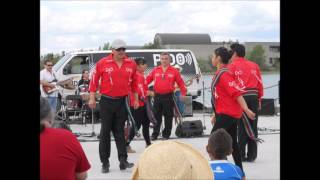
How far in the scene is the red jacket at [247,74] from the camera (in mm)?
8383

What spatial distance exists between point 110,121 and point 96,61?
1098 cm

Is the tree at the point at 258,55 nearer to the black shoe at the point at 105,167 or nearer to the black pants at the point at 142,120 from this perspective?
the black pants at the point at 142,120

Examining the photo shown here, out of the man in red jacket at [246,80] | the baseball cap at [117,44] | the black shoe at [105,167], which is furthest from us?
the man in red jacket at [246,80]

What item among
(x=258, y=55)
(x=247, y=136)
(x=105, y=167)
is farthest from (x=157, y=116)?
(x=258, y=55)

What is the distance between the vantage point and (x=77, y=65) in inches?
738

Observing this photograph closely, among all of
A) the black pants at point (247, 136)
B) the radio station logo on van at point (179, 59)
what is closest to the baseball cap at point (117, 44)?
the black pants at point (247, 136)

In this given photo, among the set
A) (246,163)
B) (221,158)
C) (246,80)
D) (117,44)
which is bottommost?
(246,163)

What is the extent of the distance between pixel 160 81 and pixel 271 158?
2.81 meters

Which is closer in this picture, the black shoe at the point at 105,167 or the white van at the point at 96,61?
the black shoe at the point at 105,167

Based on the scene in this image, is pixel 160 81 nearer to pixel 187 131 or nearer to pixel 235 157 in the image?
pixel 187 131

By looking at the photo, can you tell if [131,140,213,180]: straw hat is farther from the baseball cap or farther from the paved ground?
the baseball cap

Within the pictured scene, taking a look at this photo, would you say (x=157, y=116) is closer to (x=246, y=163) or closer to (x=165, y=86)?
(x=165, y=86)

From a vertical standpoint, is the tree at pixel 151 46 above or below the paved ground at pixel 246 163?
above
